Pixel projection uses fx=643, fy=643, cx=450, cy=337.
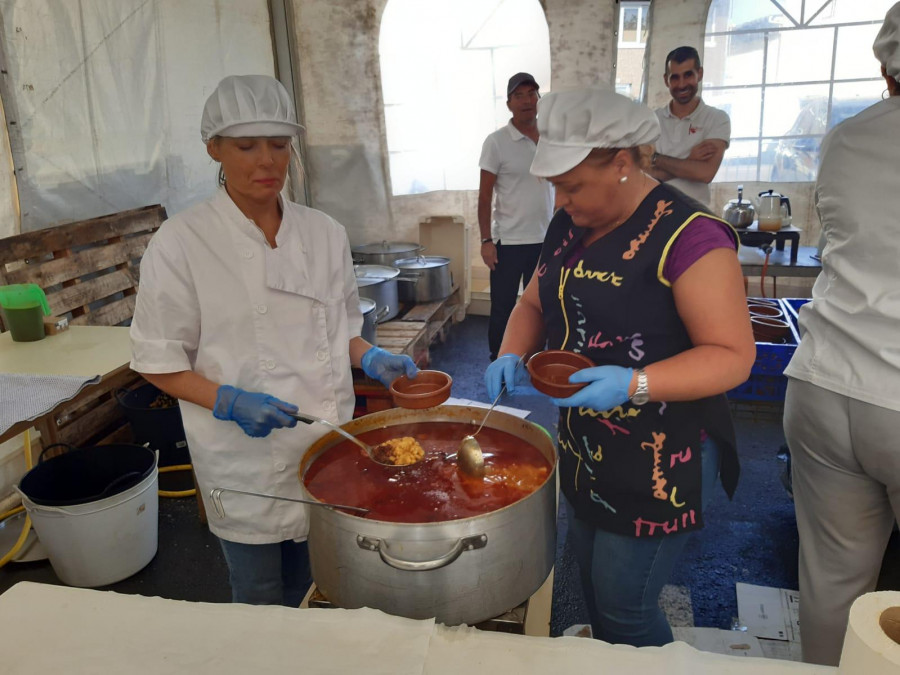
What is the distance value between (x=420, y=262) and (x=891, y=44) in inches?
171

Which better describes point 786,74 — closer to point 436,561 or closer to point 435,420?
point 435,420

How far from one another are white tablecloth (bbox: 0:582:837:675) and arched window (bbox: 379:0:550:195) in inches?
221

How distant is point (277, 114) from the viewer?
167 centimetres

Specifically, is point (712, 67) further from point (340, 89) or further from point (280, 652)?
point (280, 652)

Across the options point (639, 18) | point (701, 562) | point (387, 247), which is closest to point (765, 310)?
point (701, 562)

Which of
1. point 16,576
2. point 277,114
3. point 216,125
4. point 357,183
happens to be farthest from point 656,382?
point 357,183

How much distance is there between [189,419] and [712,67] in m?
5.74

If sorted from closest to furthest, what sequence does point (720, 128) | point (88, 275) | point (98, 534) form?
point (98, 534), point (88, 275), point (720, 128)

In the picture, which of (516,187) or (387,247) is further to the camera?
(387,247)

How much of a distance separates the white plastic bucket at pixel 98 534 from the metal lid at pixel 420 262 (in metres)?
3.13

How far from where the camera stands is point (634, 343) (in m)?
1.59

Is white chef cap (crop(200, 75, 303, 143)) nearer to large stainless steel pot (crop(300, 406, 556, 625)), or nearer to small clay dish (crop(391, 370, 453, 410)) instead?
small clay dish (crop(391, 370, 453, 410))

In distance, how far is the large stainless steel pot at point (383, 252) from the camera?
18.6ft

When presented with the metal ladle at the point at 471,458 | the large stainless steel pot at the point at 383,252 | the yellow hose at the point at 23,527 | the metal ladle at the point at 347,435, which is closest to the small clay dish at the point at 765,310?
the large stainless steel pot at the point at 383,252
